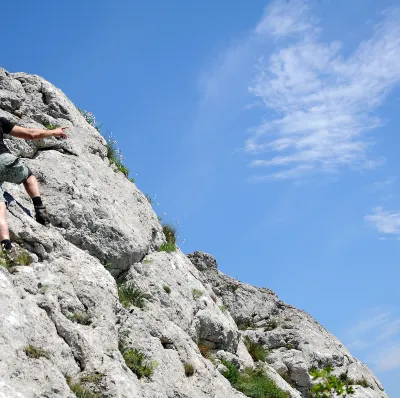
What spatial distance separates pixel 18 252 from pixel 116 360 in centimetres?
293

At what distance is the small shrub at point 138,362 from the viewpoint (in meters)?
11.5

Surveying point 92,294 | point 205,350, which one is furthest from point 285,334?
point 92,294

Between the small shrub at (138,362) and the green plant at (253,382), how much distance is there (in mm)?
3961

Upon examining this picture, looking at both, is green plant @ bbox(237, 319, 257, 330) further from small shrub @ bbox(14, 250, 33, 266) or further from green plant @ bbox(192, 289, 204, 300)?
small shrub @ bbox(14, 250, 33, 266)

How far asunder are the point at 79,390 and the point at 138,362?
2.32 m

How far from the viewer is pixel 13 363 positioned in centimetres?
873

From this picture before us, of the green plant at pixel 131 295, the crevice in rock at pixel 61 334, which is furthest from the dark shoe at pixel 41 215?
the crevice in rock at pixel 61 334

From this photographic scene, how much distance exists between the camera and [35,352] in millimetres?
9266

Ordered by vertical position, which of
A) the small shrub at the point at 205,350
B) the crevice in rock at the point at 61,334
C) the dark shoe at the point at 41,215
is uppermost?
the small shrub at the point at 205,350

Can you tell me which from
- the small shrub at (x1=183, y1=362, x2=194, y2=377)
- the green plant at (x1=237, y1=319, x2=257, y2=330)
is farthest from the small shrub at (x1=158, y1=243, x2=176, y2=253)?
the green plant at (x1=237, y1=319, x2=257, y2=330)

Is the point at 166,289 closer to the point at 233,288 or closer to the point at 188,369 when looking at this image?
the point at 188,369

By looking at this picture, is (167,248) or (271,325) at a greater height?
(271,325)

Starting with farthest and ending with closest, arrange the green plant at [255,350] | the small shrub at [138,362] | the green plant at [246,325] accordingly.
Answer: the green plant at [246,325]
the green plant at [255,350]
the small shrub at [138,362]

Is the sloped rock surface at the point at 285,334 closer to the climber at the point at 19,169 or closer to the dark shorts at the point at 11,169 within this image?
the climber at the point at 19,169
